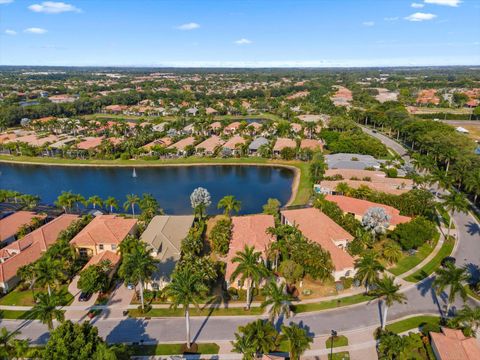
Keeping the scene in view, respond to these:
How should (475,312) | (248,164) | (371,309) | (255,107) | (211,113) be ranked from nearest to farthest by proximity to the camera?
(475,312), (371,309), (248,164), (211,113), (255,107)

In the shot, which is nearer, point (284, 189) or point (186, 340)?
point (186, 340)

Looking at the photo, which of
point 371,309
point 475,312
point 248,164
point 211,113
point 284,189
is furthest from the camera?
point 211,113

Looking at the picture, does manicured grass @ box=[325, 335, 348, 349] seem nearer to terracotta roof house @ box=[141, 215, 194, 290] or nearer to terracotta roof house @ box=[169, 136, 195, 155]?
terracotta roof house @ box=[141, 215, 194, 290]

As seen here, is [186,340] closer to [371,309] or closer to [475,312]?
[371,309]

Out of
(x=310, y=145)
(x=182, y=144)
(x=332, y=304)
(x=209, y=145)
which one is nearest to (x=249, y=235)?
(x=332, y=304)

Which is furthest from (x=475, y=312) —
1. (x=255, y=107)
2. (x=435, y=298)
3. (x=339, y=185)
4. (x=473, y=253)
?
(x=255, y=107)

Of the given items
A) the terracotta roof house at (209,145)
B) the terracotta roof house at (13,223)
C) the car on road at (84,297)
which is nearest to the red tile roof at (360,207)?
the car on road at (84,297)

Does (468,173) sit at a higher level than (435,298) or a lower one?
higher

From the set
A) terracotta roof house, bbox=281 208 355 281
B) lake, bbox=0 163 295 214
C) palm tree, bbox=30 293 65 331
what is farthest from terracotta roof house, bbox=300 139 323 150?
palm tree, bbox=30 293 65 331
